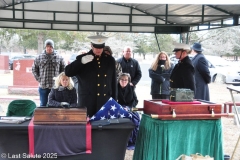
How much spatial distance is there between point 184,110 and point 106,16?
→ 4052mm

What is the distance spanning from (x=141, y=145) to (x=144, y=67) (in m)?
15.2

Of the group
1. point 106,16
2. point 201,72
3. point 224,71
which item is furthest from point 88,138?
point 224,71

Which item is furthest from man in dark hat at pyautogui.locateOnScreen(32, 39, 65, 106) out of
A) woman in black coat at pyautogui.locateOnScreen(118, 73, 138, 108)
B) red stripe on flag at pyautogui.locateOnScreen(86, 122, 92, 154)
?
red stripe on flag at pyautogui.locateOnScreen(86, 122, 92, 154)

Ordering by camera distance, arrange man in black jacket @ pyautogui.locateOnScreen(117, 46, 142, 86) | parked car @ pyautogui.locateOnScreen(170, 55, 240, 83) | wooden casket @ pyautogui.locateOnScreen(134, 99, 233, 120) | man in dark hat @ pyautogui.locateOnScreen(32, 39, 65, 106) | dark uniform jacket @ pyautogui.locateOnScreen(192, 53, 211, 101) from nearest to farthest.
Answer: wooden casket @ pyautogui.locateOnScreen(134, 99, 233, 120) → dark uniform jacket @ pyautogui.locateOnScreen(192, 53, 211, 101) → man in dark hat @ pyautogui.locateOnScreen(32, 39, 65, 106) → man in black jacket @ pyautogui.locateOnScreen(117, 46, 142, 86) → parked car @ pyautogui.locateOnScreen(170, 55, 240, 83)

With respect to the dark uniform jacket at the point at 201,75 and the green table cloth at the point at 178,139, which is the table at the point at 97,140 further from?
the dark uniform jacket at the point at 201,75

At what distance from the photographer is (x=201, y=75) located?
15.2 ft

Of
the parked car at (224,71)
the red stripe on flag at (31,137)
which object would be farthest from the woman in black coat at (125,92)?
the parked car at (224,71)

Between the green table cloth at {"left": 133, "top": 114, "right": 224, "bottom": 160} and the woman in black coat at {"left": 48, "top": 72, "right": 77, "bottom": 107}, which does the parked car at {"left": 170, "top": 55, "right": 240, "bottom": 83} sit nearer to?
the woman in black coat at {"left": 48, "top": 72, "right": 77, "bottom": 107}

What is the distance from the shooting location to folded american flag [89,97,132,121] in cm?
276

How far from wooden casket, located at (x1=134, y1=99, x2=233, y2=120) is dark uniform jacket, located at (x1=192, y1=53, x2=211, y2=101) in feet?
5.92

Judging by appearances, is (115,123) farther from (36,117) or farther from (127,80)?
(127,80)

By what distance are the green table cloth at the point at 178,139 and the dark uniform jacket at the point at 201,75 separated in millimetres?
1766

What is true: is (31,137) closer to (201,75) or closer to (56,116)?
(56,116)

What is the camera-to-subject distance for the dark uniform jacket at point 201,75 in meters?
4.58
